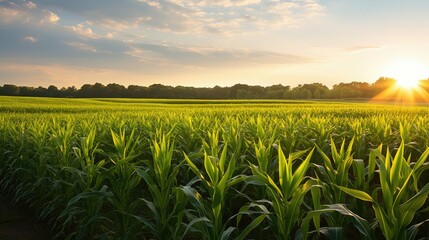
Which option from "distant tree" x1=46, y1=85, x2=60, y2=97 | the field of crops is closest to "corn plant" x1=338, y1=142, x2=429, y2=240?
the field of crops

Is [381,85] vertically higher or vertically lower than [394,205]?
higher

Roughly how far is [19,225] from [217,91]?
100036mm

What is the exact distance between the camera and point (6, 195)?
6.51 meters

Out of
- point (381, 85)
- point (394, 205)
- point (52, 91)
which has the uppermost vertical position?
point (381, 85)

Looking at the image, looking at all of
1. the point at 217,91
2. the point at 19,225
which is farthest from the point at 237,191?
the point at 217,91

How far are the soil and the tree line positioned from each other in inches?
3491

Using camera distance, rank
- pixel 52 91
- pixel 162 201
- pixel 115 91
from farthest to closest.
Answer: pixel 115 91 < pixel 52 91 < pixel 162 201

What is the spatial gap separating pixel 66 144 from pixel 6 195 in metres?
2.19

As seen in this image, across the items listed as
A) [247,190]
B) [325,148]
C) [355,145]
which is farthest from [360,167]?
[355,145]

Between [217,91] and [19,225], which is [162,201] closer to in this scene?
[19,225]

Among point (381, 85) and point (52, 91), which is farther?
point (381, 85)

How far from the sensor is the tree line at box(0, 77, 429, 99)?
Result: 3568 inches

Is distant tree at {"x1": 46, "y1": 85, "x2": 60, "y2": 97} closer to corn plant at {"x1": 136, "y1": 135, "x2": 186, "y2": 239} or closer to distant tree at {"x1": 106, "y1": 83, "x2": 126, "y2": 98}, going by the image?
distant tree at {"x1": 106, "y1": 83, "x2": 126, "y2": 98}

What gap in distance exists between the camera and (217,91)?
343 ft
